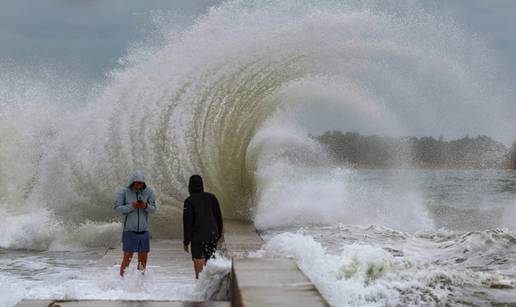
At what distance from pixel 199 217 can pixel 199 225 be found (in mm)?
97

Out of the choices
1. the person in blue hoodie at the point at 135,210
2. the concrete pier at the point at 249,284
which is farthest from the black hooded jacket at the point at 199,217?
the concrete pier at the point at 249,284

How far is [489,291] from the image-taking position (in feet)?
28.7

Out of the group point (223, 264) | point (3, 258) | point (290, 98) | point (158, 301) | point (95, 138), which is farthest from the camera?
point (290, 98)

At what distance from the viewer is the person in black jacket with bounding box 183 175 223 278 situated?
25.6 feet

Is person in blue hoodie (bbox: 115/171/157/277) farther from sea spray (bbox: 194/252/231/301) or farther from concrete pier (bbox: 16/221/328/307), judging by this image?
sea spray (bbox: 194/252/231/301)

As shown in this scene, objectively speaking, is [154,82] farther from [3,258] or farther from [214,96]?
[3,258]

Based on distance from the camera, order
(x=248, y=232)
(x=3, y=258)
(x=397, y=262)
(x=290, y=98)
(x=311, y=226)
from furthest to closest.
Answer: (x=290, y=98) < (x=311, y=226) < (x=248, y=232) < (x=3, y=258) < (x=397, y=262)

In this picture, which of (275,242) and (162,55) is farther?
(162,55)

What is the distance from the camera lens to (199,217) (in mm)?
7820

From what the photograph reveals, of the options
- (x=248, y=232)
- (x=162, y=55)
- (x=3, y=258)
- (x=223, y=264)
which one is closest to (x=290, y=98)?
(x=162, y=55)

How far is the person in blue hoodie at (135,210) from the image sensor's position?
26.1ft

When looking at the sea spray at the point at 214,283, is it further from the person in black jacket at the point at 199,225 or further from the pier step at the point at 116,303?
the person in black jacket at the point at 199,225

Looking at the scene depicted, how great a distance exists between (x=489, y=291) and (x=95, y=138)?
12262 millimetres

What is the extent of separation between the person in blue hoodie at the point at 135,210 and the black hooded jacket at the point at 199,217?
555 millimetres
